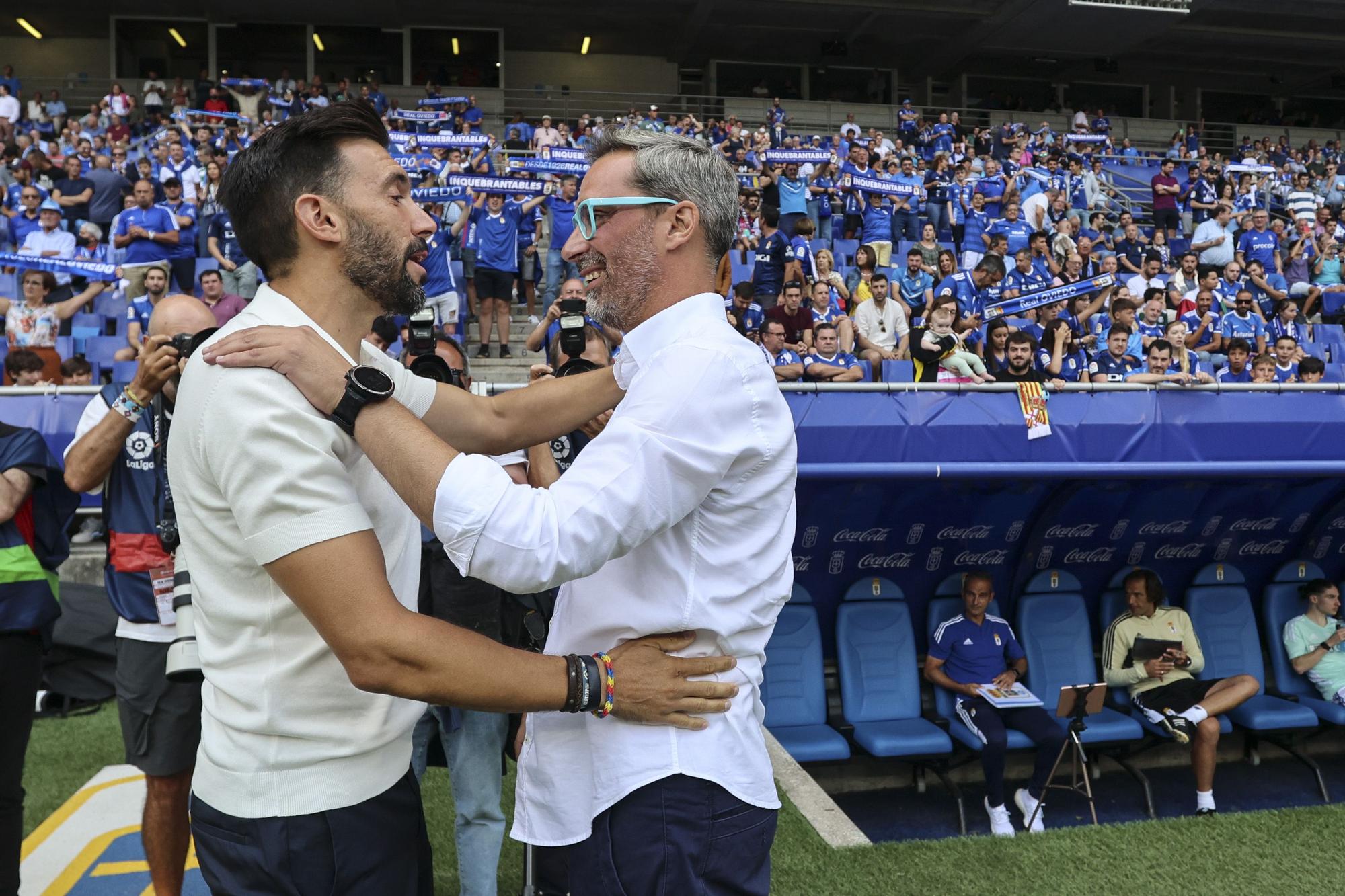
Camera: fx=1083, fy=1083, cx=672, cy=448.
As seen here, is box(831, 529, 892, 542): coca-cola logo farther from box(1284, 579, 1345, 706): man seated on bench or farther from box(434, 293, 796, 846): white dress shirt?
box(434, 293, 796, 846): white dress shirt

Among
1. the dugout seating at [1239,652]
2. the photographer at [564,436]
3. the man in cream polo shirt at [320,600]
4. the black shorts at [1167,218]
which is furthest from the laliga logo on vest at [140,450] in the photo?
the black shorts at [1167,218]

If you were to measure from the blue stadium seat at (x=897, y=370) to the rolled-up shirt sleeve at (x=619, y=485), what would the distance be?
774 cm

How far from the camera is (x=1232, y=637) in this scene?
7.66 m

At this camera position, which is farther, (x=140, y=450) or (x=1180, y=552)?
(x=1180, y=552)

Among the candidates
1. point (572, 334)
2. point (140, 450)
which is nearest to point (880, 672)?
point (572, 334)

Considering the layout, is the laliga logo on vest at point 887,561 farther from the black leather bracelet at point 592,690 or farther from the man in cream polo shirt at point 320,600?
the black leather bracelet at point 592,690

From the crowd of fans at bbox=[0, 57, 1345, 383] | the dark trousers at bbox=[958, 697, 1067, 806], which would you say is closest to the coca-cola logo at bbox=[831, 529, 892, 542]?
the dark trousers at bbox=[958, 697, 1067, 806]

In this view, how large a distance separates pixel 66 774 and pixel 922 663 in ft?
16.8

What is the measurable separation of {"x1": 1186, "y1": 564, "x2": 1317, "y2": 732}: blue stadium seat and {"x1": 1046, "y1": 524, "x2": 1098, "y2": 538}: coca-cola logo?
956mm

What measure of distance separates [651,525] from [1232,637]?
7367 millimetres

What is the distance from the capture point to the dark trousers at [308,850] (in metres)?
1.67

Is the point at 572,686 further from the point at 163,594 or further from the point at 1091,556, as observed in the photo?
the point at 1091,556

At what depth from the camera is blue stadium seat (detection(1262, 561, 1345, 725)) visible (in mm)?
7516

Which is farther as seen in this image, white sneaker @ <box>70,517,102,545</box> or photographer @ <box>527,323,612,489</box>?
white sneaker @ <box>70,517,102,545</box>
